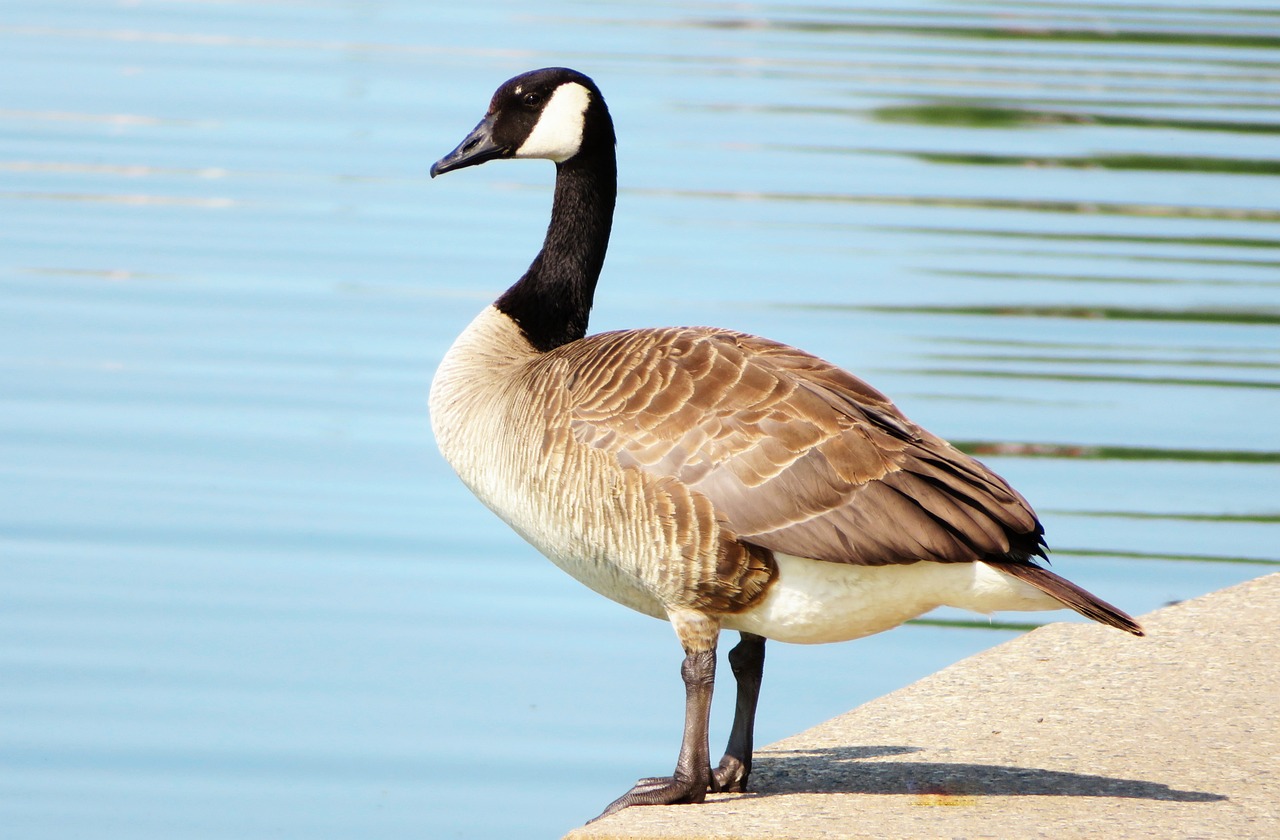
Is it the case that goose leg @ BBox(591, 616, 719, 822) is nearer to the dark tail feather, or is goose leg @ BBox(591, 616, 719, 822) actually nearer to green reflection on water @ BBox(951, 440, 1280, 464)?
the dark tail feather

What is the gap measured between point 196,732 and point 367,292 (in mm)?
6071

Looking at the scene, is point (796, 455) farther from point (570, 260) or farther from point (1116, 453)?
point (1116, 453)

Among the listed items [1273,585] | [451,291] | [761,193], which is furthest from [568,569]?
[761,193]

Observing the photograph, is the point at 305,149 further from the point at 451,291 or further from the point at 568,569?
the point at 568,569

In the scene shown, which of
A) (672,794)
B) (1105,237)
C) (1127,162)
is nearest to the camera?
(672,794)

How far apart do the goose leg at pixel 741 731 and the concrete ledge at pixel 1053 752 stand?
5cm

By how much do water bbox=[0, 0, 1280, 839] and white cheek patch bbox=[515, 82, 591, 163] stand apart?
2.10 m

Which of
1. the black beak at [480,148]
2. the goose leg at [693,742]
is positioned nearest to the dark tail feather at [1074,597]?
the goose leg at [693,742]

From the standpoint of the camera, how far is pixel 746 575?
200 inches

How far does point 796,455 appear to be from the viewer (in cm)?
512

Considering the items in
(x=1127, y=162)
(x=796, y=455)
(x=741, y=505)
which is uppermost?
(x=1127, y=162)

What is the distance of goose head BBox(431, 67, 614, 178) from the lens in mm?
6613

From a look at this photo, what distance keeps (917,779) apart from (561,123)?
2.66 meters

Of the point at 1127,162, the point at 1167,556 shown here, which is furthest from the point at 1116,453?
the point at 1127,162
